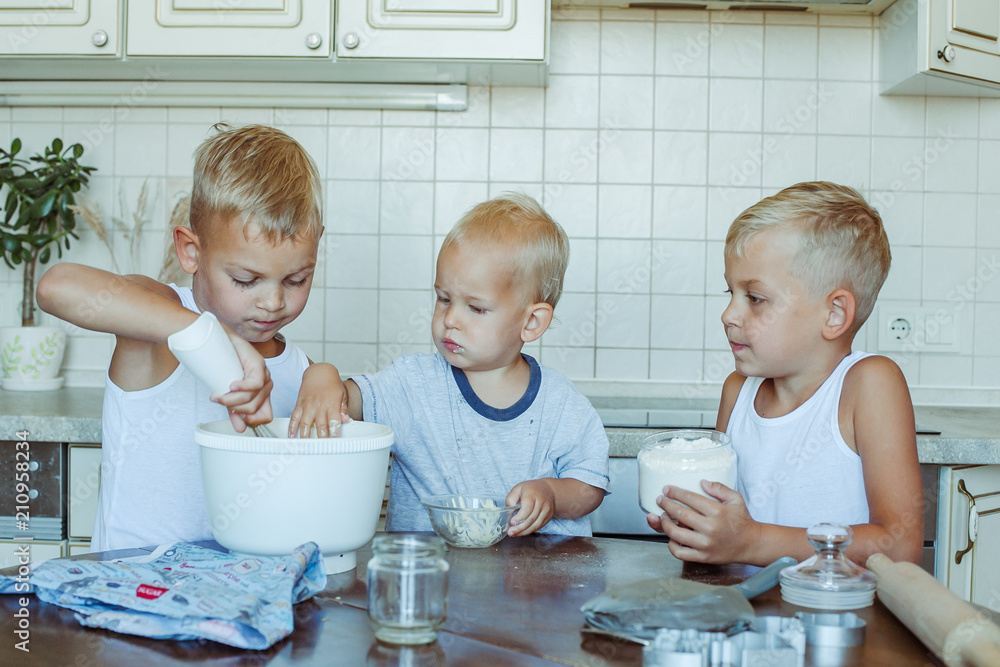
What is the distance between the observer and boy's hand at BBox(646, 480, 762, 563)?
2.99 feet

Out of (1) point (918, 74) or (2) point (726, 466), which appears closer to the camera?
(2) point (726, 466)

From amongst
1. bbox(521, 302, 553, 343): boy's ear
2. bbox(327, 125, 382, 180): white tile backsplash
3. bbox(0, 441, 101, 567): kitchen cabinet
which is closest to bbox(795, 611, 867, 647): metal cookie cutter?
bbox(521, 302, 553, 343): boy's ear

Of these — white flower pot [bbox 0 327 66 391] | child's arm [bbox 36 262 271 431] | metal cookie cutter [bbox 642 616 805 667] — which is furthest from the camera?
white flower pot [bbox 0 327 66 391]

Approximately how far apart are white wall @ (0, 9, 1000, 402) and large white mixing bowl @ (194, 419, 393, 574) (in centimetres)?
A: 137

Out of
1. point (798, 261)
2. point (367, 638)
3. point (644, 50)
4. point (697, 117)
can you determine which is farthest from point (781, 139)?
point (367, 638)

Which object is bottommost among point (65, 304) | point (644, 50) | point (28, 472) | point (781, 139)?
point (28, 472)

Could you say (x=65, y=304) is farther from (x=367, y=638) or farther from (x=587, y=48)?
(x=587, y=48)

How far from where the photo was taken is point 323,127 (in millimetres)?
2195

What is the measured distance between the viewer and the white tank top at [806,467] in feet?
3.72

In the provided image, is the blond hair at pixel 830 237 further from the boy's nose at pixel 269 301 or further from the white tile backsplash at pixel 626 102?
the white tile backsplash at pixel 626 102

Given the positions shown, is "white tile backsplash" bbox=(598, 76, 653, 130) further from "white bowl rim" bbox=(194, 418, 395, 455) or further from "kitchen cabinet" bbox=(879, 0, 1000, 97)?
"white bowl rim" bbox=(194, 418, 395, 455)

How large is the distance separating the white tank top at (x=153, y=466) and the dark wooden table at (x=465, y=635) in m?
0.37

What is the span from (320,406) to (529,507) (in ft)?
0.89

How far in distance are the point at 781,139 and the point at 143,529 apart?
1.74m
